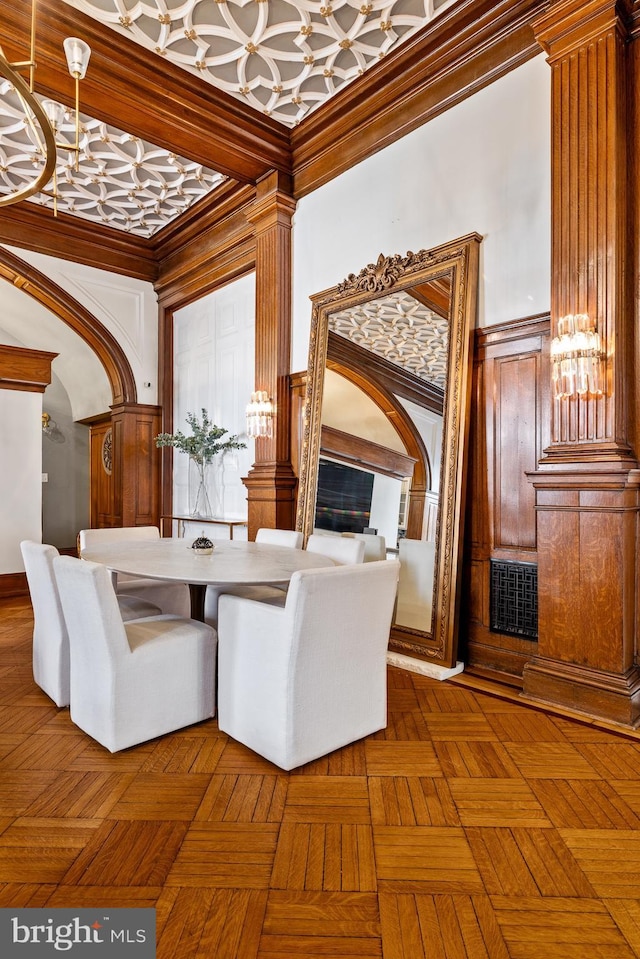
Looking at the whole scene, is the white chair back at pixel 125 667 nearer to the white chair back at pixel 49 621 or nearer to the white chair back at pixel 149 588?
the white chair back at pixel 49 621

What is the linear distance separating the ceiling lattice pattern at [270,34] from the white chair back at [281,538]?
10.1 ft

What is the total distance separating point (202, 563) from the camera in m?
2.84

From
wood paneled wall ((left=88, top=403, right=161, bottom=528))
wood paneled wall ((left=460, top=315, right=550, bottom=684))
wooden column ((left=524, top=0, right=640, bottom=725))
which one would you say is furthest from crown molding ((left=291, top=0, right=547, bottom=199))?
wood paneled wall ((left=88, top=403, right=161, bottom=528))

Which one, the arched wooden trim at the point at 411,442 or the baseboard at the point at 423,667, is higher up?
the arched wooden trim at the point at 411,442

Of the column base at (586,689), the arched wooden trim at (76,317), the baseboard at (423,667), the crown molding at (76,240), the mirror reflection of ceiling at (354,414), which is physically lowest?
the baseboard at (423,667)

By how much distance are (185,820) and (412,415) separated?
103 inches

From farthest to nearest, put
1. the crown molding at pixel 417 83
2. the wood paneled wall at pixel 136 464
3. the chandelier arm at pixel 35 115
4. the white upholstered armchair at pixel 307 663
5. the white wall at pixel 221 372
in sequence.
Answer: the wood paneled wall at pixel 136 464, the white wall at pixel 221 372, the crown molding at pixel 417 83, the white upholstered armchair at pixel 307 663, the chandelier arm at pixel 35 115

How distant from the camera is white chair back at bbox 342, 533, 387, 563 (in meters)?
3.84

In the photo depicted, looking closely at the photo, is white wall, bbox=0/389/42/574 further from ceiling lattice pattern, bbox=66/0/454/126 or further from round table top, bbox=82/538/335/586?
ceiling lattice pattern, bbox=66/0/454/126

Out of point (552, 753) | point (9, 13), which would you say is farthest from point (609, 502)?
point (9, 13)

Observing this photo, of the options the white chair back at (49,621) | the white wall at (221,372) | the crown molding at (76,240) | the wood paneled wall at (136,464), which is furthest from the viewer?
the wood paneled wall at (136,464)

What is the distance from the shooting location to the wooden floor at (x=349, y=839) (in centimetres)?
145

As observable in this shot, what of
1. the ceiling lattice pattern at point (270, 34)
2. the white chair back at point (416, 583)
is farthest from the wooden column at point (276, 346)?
the white chair back at point (416, 583)

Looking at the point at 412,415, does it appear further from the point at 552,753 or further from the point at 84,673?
the point at 84,673
